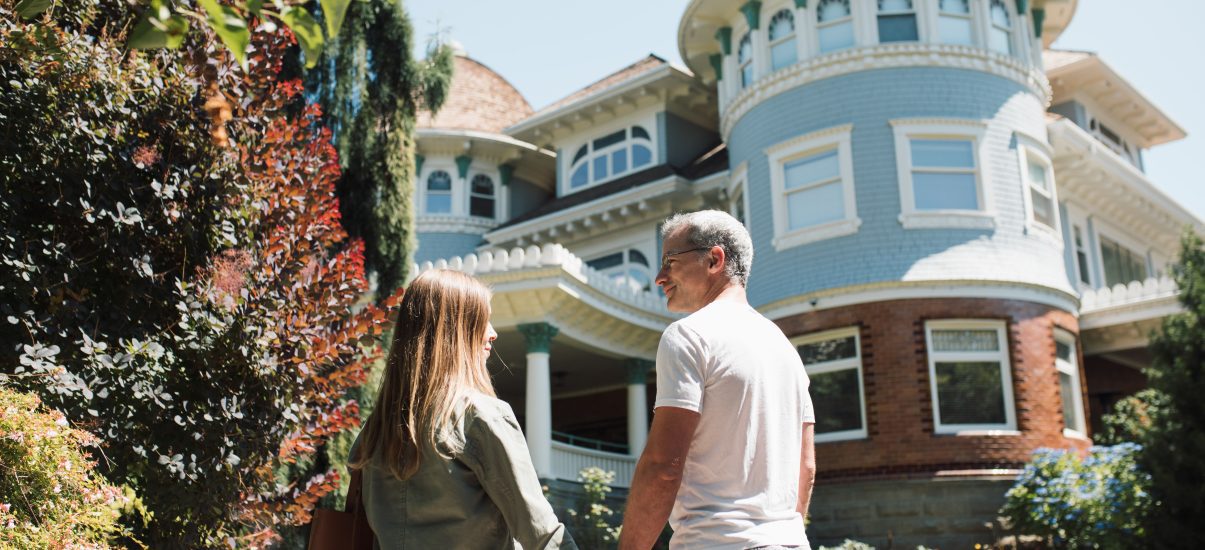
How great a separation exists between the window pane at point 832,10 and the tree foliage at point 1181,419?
7379 mm

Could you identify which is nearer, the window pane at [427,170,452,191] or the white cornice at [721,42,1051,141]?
the white cornice at [721,42,1051,141]

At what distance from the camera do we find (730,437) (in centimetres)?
313

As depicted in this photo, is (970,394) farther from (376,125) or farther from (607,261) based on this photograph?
(376,125)

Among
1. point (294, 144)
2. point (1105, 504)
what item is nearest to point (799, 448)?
point (294, 144)

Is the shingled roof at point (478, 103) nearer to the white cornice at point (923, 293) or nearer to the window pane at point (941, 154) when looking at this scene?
the white cornice at point (923, 293)

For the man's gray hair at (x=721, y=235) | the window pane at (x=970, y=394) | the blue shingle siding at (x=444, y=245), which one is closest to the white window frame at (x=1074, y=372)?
the window pane at (x=970, y=394)

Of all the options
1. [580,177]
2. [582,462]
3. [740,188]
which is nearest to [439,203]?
[580,177]

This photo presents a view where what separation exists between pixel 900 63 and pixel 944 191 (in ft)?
7.65

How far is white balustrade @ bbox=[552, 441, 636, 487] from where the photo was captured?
16781mm

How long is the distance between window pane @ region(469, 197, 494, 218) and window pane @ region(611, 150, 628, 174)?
3.78m

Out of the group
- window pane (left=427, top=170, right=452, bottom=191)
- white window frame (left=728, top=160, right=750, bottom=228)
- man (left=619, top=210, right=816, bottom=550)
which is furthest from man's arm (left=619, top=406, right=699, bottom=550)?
window pane (left=427, top=170, right=452, bottom=191)

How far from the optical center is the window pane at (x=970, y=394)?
51.9 ft

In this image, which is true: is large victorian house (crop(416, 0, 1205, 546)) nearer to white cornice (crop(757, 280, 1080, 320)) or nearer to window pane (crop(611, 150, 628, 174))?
white cornice (crop(757, 280, 1080, 320))

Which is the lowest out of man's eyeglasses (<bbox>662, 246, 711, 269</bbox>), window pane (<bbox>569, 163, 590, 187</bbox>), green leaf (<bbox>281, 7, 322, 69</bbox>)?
man's eyeglasses (<bbox>662, 246, 711, 269</bbox>)
